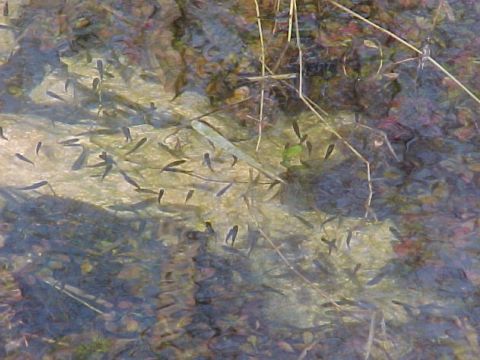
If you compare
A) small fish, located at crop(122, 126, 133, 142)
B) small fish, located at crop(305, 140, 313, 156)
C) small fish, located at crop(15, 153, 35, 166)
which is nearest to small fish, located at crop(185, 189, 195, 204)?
small fish, located at crop(122, 126, 133, 142)

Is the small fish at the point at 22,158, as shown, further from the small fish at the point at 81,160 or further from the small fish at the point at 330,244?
the small fish at the point at 330,244

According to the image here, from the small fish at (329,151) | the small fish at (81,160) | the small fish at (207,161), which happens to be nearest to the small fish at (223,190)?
the small fish at (207,161)

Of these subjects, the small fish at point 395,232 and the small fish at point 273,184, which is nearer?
the small fish at point 395,232

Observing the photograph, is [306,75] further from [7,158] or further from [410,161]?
[7,158]

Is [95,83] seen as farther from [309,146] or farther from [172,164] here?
[309,146]

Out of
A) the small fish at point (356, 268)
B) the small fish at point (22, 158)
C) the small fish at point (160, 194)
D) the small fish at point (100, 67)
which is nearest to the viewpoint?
the small fish at point (356, 268)

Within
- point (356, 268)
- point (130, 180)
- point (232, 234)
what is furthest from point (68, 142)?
point (356, 268)
